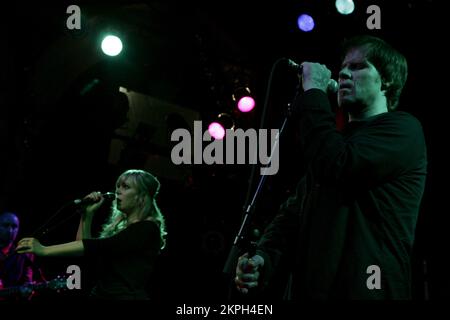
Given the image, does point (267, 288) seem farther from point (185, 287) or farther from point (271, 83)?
point (185, 287)

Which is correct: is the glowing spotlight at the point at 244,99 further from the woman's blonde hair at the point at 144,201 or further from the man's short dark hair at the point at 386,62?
the man's short dark hair at the point at 386,62

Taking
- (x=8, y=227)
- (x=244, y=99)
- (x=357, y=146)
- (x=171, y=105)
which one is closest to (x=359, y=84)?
(x=357, y=146)

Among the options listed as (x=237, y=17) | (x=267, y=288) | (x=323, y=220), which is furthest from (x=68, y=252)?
(x=237, y=17)

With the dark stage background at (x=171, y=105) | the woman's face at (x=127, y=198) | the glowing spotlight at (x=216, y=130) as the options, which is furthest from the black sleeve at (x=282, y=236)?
the glowing spotlight at (x=216, y=130)

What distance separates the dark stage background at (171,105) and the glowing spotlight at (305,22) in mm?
89

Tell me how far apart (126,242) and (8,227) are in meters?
2.69

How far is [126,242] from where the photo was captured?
349 centimetres

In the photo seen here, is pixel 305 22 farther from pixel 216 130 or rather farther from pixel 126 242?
pixel 126 242

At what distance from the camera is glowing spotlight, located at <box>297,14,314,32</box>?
5332 mm

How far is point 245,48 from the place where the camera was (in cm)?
675

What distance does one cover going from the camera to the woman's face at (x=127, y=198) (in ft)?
Answer: 13.3

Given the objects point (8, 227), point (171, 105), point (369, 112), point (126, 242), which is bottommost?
point (126, 242)

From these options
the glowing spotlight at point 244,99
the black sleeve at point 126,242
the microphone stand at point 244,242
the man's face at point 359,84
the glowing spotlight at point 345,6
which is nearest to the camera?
the microphone stand at point 244,242

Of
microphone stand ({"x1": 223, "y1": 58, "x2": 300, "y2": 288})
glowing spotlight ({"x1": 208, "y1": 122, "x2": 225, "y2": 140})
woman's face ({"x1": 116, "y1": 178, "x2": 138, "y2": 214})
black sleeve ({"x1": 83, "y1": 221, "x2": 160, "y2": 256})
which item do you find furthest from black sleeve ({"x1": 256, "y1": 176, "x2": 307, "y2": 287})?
glowing spotlight ({"x1": 208, "y1": 122, "x2": 225, "y2": 140})
